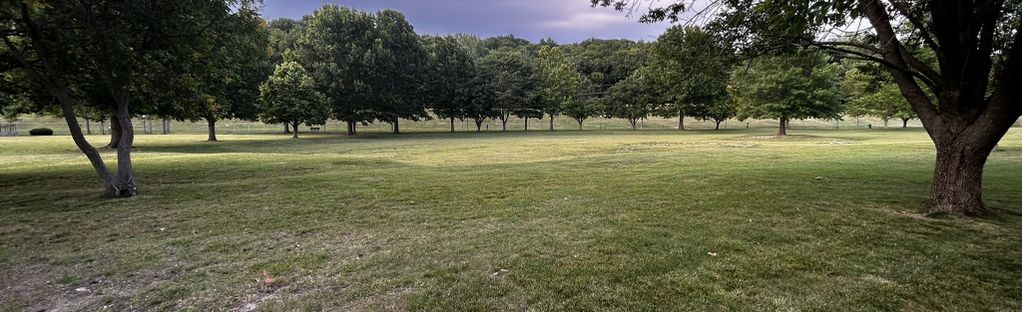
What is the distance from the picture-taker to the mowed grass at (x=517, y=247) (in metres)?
4.47

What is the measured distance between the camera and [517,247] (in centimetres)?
607

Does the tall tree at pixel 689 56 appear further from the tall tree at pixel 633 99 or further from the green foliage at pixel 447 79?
the tall tree at pixel 633 99

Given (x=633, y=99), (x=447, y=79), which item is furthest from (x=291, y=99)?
(x=633, y=99)

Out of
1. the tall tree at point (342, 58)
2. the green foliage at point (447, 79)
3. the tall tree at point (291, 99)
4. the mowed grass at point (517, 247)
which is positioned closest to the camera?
the mowed grass at point (517, 247)

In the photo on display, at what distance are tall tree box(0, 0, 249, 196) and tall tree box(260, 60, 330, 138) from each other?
108 ft

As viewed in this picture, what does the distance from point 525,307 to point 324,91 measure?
49.3 m

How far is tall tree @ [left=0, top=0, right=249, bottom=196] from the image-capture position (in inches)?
369

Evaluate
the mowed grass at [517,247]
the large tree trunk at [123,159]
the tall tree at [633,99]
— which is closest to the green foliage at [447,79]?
the tall tree at [633,99]

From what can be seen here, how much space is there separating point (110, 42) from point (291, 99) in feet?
119

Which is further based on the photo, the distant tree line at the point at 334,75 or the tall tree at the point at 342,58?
the tall tree at the point at 342,58

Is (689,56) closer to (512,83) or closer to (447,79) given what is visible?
(447,79)

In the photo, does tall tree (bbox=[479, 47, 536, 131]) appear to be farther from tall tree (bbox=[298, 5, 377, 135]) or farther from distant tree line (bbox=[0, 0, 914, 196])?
tall tree (bbox=[298, 5, 377, 135])

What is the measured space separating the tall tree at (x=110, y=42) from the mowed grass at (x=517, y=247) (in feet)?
6.26

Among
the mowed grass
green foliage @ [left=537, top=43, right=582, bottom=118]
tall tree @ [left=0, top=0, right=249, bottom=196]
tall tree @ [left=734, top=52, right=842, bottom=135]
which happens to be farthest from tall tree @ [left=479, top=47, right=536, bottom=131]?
the mowed grass
